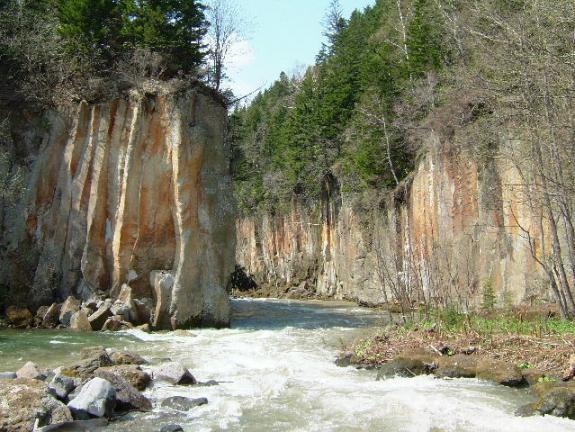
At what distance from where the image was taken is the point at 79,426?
7180 mm

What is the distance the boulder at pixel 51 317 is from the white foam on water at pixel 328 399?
20.6 ft

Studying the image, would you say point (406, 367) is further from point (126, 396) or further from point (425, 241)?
point (425, 241)

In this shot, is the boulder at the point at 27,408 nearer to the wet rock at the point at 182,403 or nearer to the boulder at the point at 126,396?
the boulder at the point at 126,396

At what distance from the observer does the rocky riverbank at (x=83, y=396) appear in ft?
23.1

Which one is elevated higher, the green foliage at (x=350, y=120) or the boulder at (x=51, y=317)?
the green foliage at (x=350, y=120)

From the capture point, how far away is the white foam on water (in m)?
7.34

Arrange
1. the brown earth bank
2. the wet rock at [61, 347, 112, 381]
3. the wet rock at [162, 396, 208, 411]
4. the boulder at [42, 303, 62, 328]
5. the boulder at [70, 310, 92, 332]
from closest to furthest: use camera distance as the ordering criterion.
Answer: the wet rock at [162, 396, 208, 411]
the brown earth bank
the wet rock at [61, 347, 112, 381]
the boulder at [70, 310, 92, 332]
the boulder at [42, 303, 62, 328]

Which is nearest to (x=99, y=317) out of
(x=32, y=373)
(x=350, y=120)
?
(x=32, y=373)

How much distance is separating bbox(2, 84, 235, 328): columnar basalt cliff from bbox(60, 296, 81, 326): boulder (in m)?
0.74

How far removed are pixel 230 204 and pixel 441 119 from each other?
29.1 ft

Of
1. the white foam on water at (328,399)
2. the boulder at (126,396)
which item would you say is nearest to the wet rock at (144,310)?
the white foam on water at (328,399)

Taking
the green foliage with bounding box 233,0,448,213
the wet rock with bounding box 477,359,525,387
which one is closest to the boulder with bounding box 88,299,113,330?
the wet rock with bounding box 477,359,525,387

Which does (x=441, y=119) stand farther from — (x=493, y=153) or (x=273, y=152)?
(x=273, y=152)

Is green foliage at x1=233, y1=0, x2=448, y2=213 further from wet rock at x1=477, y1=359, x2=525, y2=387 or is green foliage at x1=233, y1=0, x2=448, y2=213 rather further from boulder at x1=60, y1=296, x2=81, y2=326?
wet rock at x1=477, y1=359, x2=525, y2=387
